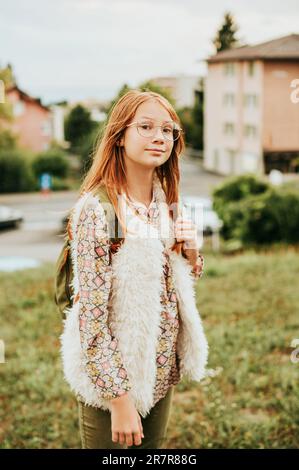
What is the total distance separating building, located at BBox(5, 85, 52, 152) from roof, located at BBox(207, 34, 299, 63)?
4155mm

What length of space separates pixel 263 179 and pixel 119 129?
655cm

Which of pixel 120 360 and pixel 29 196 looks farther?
pixel 29 196

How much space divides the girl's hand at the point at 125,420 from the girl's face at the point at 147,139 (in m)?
0.46

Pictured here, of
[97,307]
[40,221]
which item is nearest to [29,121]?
[40,221]

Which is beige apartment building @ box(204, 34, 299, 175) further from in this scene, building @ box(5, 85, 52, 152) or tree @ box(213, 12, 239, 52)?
building @ box(5, 85, 52, 152)

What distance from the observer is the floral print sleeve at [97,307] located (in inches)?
39.1

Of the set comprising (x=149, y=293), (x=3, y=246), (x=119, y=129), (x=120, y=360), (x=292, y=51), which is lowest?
(x=3, y=246)

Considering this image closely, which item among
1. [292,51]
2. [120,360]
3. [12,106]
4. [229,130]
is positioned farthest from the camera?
[12,106]

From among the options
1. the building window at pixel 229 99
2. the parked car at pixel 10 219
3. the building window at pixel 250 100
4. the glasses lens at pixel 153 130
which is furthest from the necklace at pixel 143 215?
the parked car at pixel 10 219

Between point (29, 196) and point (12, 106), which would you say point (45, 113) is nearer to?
point (12, 106)

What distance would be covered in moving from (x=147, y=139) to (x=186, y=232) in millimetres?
205

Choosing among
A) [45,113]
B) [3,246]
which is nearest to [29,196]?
[3,246]

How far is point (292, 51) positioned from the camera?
233cm

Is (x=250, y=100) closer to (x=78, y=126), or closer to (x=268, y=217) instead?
(x=78, y=126)
